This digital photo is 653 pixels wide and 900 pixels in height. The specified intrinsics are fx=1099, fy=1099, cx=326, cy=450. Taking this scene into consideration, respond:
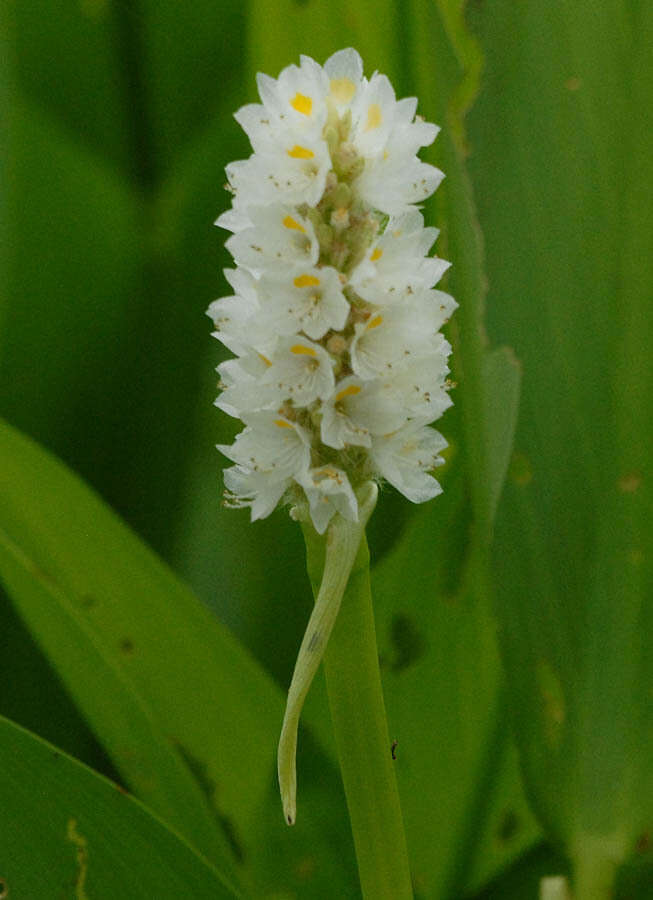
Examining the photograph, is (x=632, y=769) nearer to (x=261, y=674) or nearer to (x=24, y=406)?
(x=261, y=674)

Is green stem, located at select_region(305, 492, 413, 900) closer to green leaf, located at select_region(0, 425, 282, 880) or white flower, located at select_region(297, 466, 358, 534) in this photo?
white flower, located at select_region(297, 466, 358, 534)

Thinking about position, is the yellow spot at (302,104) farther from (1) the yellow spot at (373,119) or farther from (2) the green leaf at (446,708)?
(2) the green leaf at (446,708)

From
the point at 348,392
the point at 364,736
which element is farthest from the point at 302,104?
the point at 364,736

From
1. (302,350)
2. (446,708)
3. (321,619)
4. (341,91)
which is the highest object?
(341,91)

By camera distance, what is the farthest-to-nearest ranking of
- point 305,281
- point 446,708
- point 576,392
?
point 446,708, point 576,392, point 305,281

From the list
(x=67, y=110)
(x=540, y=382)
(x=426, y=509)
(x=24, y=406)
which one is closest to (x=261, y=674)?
(x=426, y=509)

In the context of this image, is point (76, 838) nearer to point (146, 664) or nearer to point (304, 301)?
point (146, 664)

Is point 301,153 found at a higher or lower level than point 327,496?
higher
